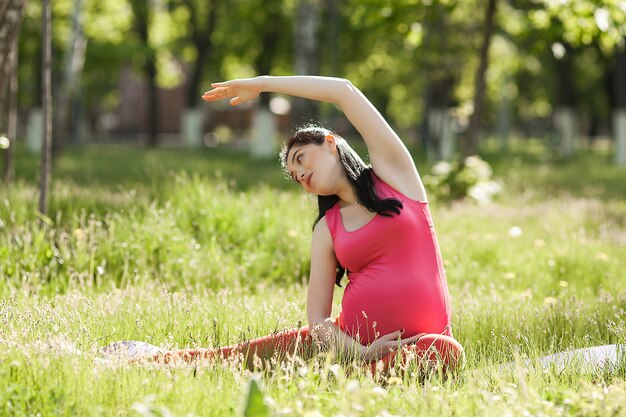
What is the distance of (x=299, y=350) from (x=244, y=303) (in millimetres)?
855

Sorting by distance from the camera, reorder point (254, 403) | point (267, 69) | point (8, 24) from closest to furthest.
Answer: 1. point (254, 403)
2. point (8, 24)
3. point (267, 69)

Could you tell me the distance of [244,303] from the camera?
15.2 feet

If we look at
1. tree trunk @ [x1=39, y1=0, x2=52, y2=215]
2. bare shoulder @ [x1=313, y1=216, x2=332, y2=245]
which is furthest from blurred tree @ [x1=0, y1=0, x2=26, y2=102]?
bare shoulder @ [x1=313, y1=216, x2=332, y2=245]

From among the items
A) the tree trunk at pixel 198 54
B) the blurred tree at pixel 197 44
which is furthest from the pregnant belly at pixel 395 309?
the tree trunk at pixel 198 54

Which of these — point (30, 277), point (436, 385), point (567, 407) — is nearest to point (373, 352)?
point (436, 385)

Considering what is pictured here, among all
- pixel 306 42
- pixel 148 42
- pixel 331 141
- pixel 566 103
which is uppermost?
pixel 148 42

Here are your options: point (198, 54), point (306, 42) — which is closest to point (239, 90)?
point (306, 42)

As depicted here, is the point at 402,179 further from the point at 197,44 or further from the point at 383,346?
the point at 197,44

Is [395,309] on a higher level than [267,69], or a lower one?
lower

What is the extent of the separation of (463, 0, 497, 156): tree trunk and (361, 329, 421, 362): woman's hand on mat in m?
9.09

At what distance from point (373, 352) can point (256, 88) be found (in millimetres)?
1292

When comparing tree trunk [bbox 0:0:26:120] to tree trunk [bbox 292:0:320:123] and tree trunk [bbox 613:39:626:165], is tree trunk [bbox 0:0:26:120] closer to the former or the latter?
tree trunk [bbox 292:0:320:123]

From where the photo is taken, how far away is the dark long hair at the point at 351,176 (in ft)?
12.0

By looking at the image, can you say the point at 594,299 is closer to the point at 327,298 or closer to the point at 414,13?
the point at 327,298
